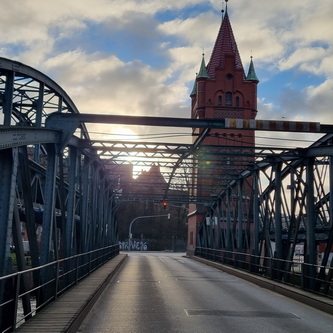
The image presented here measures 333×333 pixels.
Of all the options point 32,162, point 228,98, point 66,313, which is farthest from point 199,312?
point 228,98

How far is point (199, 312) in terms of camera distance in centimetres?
1230

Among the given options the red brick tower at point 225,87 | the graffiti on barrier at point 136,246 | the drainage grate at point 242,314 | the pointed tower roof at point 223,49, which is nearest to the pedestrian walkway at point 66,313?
the drainage grate at point 242,314

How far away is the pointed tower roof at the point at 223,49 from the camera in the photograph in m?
71.8

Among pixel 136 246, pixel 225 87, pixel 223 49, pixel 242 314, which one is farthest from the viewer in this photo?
pixel 136 246

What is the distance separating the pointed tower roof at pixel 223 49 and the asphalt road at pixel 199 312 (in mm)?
56718

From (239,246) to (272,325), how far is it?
18327 millimetres

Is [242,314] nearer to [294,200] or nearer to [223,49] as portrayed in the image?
[294,200]

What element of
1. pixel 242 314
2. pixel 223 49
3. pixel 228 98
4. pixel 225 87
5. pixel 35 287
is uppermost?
pixel 223 49

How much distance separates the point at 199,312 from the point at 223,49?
6414cm

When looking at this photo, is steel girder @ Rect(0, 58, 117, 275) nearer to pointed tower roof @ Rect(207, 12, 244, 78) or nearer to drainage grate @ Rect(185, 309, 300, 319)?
drainage grate @ Rect(185, 309, 300, 319)

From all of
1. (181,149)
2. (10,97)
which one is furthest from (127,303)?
(181,149)

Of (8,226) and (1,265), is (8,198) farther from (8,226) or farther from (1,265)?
(1,265)

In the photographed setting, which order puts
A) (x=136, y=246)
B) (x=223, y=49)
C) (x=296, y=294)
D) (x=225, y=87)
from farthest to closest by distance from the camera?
(x=136, y=246) < (x=223, y=49) < (x=225, y=87) < (x=296, y=294)

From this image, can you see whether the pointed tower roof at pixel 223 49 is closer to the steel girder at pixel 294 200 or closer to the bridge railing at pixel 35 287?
the steel girder at pixel 294 200
